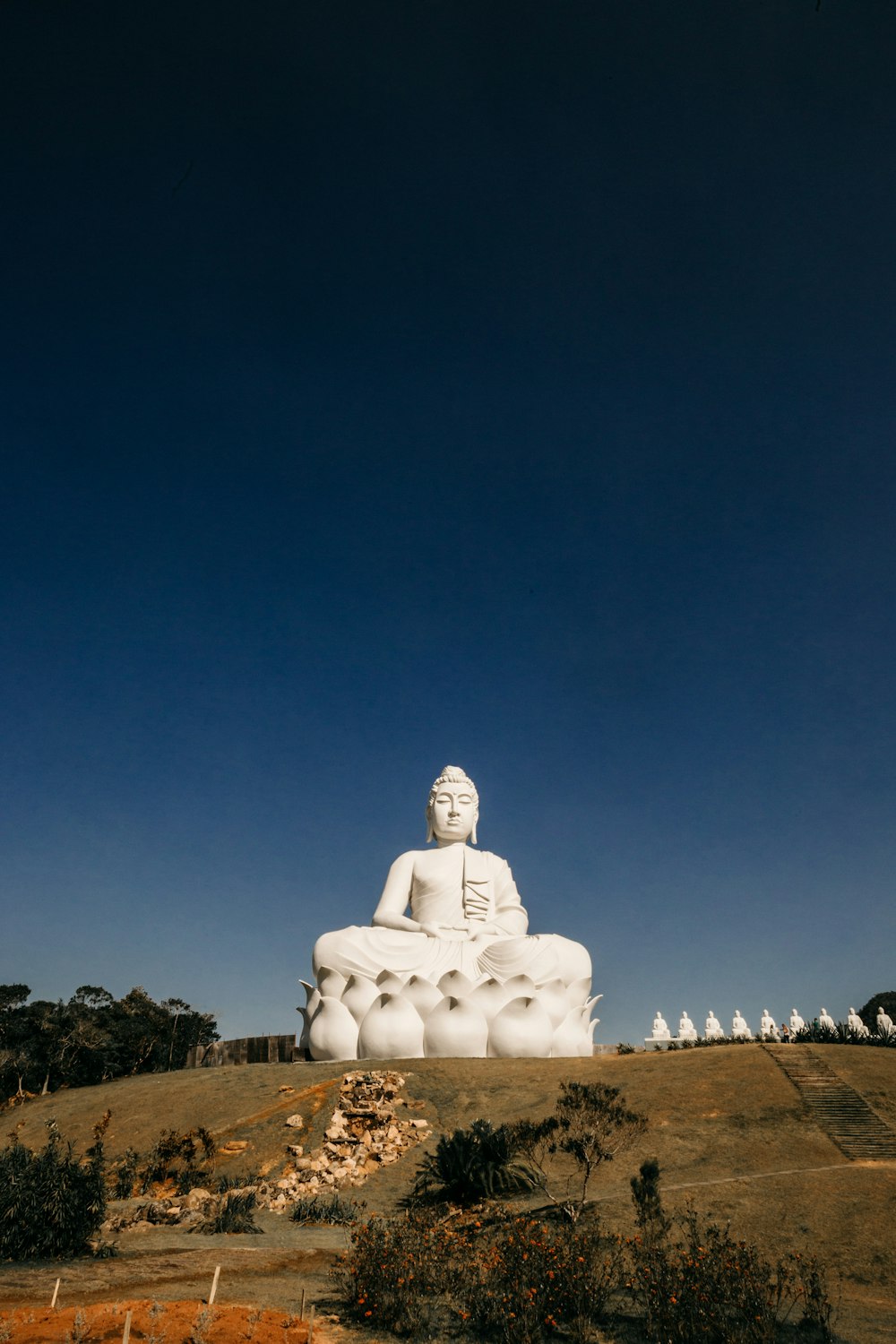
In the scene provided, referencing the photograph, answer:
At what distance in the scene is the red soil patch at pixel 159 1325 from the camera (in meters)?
5.38

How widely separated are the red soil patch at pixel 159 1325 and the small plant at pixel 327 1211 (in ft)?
13.5

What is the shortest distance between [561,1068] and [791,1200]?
670cm

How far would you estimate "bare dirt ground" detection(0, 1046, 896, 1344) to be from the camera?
21.9 feet

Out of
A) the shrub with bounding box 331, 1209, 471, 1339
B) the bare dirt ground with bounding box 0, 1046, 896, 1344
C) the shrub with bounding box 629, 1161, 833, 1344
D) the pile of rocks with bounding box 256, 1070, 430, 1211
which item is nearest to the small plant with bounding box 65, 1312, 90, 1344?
the bare dirt ground with bounding box 0, 1046, 896, 1344

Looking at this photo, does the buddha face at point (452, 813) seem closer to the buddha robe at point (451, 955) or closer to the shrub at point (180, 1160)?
the buddha robe at point (451, 955)

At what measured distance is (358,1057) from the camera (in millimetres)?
17141

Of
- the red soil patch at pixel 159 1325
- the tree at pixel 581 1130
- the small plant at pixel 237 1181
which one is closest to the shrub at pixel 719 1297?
the tree at pixel 581 1130

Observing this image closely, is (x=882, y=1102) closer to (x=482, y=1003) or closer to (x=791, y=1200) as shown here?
(x=791, y=1200)

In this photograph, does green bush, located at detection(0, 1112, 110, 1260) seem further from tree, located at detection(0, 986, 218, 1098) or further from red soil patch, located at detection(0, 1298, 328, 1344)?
tree, located at detection(0, 986, 218, 1098)

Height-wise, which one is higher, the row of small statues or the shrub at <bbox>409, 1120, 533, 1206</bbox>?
the row of small statues

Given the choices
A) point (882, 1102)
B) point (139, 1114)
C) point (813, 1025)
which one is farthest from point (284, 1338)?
point (813, 1025)

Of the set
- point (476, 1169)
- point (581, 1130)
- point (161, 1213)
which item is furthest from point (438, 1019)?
point (581, 1130)

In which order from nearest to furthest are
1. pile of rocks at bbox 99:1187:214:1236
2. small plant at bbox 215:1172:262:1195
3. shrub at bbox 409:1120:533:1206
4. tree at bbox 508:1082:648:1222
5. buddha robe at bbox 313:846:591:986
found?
tree at bbox 508:1082:648:1222 → pile of rocks at bbox 99:1187:214:1236 → shrub at bbox 409:1120:533:1206 → small plant at bbox 215:1172:262:1195 → buddha robe at bbox 313:846:591:986

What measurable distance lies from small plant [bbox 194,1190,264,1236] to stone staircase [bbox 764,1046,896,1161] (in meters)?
7.60
